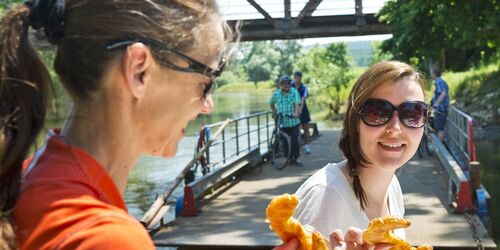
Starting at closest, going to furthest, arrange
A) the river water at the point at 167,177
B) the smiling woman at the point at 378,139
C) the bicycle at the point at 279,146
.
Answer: the smiling woman at the point at 378,139
the river water at the point at 167,177
the bicycle at the point at 279,146

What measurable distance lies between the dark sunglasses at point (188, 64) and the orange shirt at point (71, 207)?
0.22 meters

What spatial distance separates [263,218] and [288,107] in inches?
159

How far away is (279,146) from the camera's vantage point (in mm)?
14000

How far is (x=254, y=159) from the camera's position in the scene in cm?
1350

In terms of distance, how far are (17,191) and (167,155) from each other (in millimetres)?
408

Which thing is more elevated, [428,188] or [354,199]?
[354,199]

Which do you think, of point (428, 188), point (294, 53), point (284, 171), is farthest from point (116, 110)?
point (294, 53)

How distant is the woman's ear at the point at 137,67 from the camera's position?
1363 millimetres

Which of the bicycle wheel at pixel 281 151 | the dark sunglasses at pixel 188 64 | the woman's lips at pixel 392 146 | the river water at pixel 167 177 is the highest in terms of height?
the dark sunglasses at pixel 188 64

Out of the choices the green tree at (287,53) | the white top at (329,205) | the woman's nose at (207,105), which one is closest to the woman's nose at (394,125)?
the white top at (329,205)

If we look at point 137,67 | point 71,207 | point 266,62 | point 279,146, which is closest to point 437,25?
point 279,146

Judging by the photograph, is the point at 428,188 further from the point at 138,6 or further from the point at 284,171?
the point at 138,6

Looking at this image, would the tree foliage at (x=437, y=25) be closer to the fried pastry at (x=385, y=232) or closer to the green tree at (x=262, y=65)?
the fried pastry at (x=385, y=232)

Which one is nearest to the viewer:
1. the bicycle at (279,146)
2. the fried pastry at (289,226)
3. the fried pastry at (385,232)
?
the fried pastry at (289,226)
